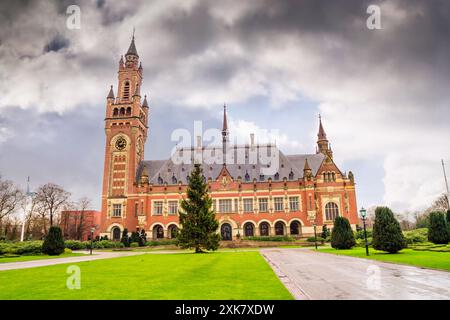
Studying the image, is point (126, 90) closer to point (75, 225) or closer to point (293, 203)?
point (75, 225)

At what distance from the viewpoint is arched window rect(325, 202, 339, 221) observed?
5728 centimetres

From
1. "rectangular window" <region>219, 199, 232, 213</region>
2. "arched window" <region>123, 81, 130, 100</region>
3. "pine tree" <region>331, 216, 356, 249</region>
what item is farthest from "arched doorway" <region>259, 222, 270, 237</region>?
"arched window" <region>123, 81, 130, 100</region>

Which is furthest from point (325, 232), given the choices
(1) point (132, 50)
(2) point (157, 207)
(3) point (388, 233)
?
(1) point (132, 50)

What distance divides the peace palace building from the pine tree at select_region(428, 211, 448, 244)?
72.0 ft

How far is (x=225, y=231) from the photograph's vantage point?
2331 inches

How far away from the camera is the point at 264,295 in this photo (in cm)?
888

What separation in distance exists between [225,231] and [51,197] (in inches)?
1520

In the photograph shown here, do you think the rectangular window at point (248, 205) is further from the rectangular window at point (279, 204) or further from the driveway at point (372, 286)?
the driveway at point (372, 286)

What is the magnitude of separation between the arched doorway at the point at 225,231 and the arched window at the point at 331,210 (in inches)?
728

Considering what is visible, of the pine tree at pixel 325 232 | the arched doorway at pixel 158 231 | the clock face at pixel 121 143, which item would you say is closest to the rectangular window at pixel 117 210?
the arched doorway at pixel 158 231

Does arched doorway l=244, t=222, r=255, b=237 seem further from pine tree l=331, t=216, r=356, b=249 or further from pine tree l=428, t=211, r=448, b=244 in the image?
pine tree l=428, t=211, r=448, b=244
